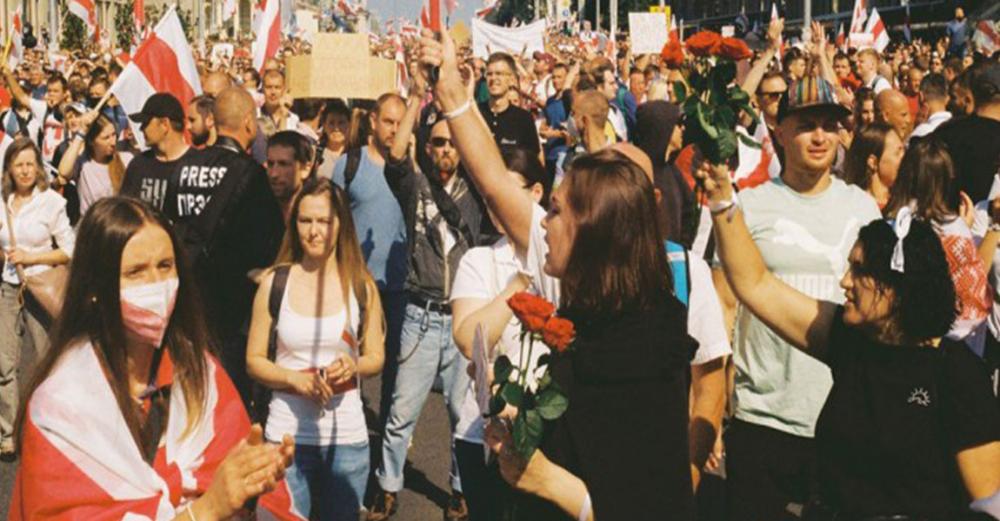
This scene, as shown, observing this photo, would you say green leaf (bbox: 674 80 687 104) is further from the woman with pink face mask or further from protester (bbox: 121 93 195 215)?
protester (bbox: 121 93 195 215)

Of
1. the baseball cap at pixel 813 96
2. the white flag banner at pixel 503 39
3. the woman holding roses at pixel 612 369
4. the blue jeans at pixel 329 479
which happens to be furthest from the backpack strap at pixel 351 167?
the white flag banner at pixel 503 39

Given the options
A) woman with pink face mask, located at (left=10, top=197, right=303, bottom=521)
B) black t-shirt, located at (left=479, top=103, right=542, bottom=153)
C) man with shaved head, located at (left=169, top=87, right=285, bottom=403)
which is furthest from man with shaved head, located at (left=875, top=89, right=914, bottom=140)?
woman with pink face mask, located at (left=10, top=197, right=303, bottom=521)

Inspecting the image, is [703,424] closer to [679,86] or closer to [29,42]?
[679,86]

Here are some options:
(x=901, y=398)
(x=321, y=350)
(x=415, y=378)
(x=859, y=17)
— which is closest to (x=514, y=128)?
(x=415, y=378)

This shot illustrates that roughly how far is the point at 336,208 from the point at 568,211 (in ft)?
→ 8.13

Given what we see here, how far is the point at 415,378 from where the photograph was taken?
6871mm

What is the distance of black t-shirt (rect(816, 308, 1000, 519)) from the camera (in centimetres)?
362

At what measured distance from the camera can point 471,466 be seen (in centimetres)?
493

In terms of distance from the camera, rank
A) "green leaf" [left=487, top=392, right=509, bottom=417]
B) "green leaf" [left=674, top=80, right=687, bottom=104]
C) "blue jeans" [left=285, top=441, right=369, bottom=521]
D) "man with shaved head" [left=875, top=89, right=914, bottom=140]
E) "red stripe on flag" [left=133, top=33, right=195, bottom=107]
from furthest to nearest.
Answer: "man with shaved head" [left=875, top=89, right=914, bottom=140], "red stripe on flag" [left=133, top=33, right=195, bottom=107], "blue jeans" [left=285, top=441, right=369, bottom=521], "green leaf" [left=674, top=80, right=687, bottom=104], "green leaf" [left=487, top=392, right=509, bottom=417]

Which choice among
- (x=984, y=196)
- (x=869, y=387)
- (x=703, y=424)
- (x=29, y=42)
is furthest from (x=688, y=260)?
(x=29, y=42)

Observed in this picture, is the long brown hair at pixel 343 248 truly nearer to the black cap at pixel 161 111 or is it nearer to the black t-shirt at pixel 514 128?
the black cap at pixel 161 111

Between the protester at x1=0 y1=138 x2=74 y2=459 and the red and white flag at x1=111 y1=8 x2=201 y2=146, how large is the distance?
765mm

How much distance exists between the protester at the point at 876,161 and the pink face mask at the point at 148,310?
5.22 m

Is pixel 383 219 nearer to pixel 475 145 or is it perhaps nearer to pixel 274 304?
pixel 274 304
